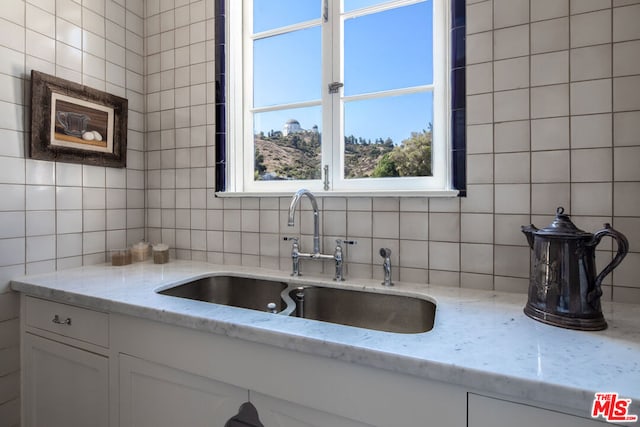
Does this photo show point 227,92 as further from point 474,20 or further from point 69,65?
point 474,20

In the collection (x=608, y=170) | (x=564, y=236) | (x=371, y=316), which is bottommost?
(x=371, y=316)

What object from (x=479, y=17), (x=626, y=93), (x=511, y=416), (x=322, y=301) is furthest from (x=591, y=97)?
(x=322, y=301)

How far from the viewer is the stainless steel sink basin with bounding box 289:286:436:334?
1.15m

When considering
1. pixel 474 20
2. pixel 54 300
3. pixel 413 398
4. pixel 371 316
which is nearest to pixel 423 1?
pixel 474 20

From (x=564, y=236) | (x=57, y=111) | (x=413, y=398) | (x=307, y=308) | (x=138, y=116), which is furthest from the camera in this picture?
(x=138, y=116)

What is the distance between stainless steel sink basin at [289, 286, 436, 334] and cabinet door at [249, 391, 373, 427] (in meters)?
0.46

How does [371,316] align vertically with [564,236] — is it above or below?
below

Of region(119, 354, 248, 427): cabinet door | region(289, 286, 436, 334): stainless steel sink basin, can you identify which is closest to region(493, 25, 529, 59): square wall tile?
region(289, 286, 436, 334): stainless steel sink basin

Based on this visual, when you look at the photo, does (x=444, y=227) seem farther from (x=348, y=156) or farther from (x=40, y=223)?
(x=40, y=223)

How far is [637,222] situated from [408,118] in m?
0.85

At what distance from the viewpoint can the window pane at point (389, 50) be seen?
4.51 ft

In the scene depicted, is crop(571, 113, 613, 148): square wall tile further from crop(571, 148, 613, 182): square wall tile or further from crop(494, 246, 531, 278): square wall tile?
crop(494, 246, 531, 278): square wall tile

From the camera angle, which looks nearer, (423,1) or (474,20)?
(474,20)

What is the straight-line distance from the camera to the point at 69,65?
1.53 m
